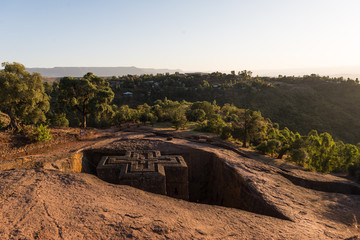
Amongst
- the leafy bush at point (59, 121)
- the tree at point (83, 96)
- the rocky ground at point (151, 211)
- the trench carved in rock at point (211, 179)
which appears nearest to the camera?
the rocky ground at point (151, 211)

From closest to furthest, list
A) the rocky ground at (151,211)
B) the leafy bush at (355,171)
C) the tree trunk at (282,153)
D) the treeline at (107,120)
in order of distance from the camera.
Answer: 1. the rocky ground at (151,211)
2. the leafy bush at (355,171)
3. the treeline at (107,120)
4. the tree trunk at (282,153)

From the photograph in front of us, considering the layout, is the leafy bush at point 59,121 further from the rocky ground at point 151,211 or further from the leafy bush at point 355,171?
the leafy bush at point 355,171

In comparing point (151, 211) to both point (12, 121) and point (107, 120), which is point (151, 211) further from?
point (107, 120)

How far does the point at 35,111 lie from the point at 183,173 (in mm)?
13411

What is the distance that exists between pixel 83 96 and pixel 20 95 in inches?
257

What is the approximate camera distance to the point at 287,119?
38.1 m

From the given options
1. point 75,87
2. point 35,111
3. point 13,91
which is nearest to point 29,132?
point 35,111

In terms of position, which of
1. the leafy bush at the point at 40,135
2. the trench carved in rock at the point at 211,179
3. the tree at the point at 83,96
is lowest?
the trench carved in rock at the point at 211,179

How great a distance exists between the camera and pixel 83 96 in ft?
65.6

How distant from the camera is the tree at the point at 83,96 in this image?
18.9 metres

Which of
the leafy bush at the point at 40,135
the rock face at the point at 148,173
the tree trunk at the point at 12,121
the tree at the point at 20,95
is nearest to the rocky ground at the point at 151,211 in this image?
the rock face at the point at 148,173

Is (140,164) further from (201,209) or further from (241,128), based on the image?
(241,128)

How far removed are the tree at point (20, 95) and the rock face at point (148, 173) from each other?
9653 millimetres

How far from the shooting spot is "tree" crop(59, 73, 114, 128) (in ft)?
62.0
